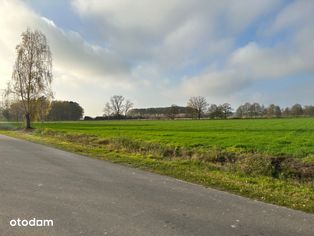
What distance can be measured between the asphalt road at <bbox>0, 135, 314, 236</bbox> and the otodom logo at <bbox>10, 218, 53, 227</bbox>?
0.09 meters

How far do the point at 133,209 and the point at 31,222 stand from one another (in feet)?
5.62

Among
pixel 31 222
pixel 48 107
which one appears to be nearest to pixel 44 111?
pixel 48 107

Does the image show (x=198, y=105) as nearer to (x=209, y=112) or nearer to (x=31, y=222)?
(x=209, y=112)

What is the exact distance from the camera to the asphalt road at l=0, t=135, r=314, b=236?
4570 millimetres

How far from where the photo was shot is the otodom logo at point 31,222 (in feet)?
15.3

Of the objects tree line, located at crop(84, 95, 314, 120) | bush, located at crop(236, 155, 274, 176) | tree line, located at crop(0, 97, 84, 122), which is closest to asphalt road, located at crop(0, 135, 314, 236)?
bush, located at crop(236, 155, 274, 176)

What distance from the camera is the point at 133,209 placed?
217 inches

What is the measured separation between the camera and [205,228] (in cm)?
464

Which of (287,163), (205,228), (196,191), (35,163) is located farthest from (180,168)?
(205,228)

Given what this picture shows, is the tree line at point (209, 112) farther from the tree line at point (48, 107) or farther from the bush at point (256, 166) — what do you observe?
the bush at point (256, 166)

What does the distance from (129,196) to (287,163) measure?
24.7 ft

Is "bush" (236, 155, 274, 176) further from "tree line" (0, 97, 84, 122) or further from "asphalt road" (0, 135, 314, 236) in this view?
"tree line" (0, 97, 84, 122)

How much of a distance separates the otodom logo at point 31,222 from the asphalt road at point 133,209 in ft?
0.31

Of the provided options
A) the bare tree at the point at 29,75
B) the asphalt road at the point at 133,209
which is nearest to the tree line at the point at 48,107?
the bare tree at the point at 29,75
